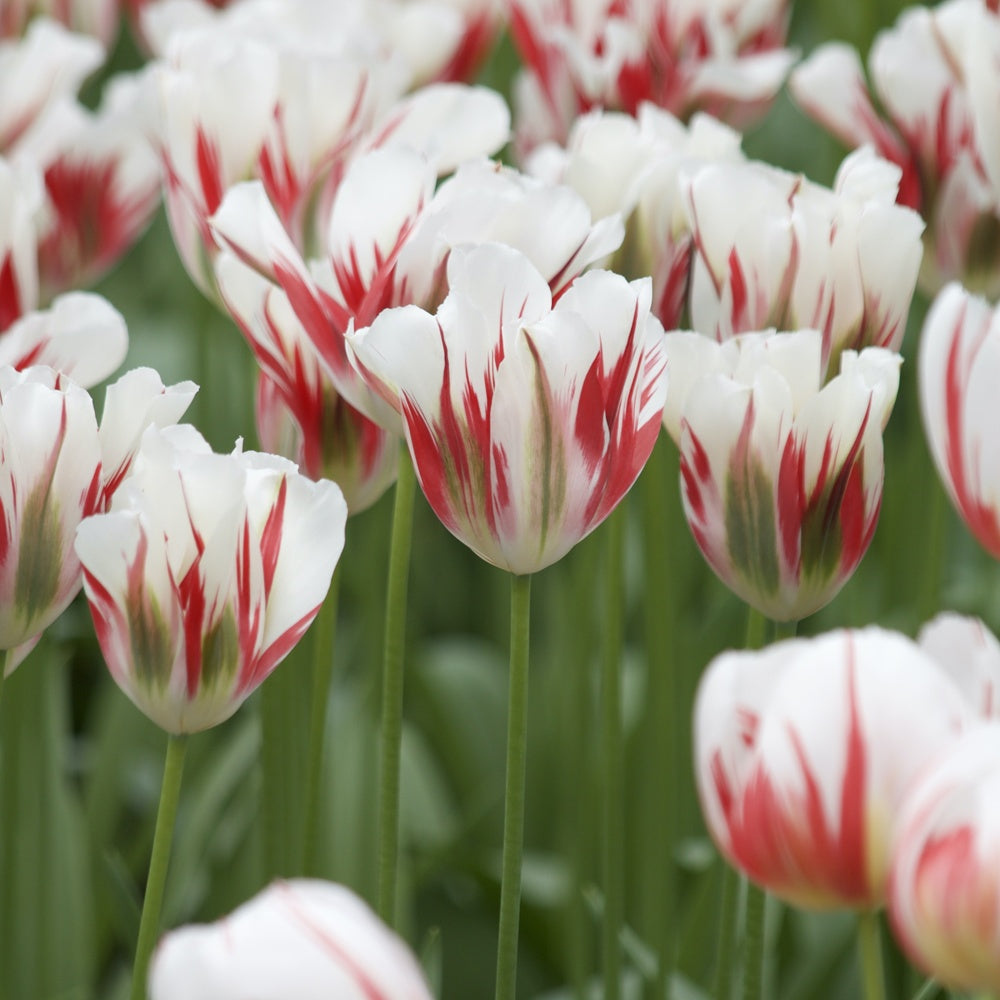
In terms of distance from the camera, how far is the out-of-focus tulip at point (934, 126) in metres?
0.74

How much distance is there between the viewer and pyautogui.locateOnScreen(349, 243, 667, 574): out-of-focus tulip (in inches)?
18.0

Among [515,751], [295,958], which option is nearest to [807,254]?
[515,751]

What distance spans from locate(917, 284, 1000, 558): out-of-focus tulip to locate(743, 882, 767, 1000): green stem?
5.9 inches

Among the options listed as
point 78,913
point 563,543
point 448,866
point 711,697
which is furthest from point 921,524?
point 711,697

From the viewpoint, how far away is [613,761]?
68cm

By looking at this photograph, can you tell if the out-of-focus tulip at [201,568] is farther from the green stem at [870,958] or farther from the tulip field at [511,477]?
the green stem at [870,958]

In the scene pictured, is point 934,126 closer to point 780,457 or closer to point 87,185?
point 780,457

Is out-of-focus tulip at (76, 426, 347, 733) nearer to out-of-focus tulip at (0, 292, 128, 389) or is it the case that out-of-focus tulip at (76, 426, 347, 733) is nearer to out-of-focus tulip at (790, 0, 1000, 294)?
out-of-focus tulip at (0, 292, 128, 389)

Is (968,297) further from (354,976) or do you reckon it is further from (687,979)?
(687,979)

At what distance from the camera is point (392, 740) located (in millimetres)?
550

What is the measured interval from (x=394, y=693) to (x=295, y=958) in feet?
0.85

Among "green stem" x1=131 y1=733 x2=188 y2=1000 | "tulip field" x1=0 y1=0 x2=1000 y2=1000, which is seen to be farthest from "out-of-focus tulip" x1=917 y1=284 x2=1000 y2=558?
"green stem" x1=131 y1=733 x2=188 y2=1000

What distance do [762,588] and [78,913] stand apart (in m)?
0.57

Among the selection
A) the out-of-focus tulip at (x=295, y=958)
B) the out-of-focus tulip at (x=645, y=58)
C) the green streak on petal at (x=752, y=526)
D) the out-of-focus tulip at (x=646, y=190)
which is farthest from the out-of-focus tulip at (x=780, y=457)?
the out-of-focus tulip at (x=645, y=58)
